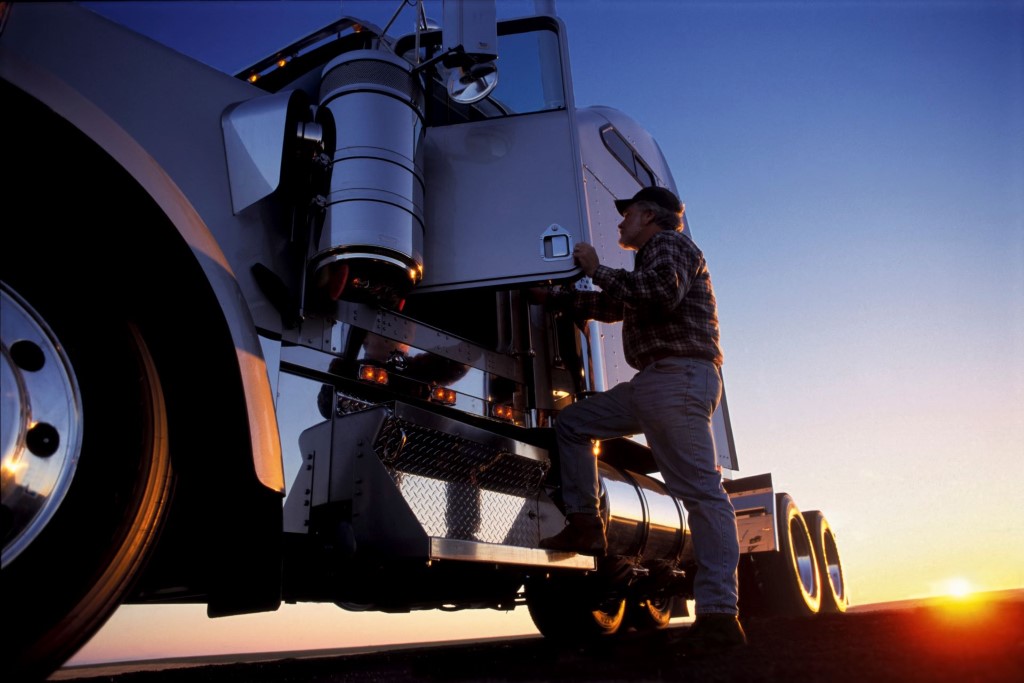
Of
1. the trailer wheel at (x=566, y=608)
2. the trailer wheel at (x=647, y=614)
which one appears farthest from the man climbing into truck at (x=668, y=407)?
the trailer wheel at (x=647, y=614)

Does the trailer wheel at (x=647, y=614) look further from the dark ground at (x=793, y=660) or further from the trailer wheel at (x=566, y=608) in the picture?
the dark ground at (x=793, y=660)

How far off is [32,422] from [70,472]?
13 cm

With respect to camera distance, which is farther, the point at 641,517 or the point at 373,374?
the point at 641,517

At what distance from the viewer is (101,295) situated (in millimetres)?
1707

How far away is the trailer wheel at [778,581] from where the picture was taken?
549cm

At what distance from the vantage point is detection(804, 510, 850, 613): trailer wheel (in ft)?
20.4

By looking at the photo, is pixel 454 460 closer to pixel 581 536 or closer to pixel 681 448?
pixel 581 536

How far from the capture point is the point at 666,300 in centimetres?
293

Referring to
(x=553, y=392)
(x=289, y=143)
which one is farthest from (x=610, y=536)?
(x=289, y=143)

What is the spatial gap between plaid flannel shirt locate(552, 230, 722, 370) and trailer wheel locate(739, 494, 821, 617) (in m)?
3.07

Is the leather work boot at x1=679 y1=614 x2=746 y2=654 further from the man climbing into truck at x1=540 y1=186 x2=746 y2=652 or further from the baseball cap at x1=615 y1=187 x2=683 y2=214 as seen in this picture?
the baseball cap at x1=615 y1=187 x2=683 y2=214

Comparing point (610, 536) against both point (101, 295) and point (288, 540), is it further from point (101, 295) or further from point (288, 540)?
point (101, 295)

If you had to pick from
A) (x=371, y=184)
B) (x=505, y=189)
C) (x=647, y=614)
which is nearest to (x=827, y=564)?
(x=647, y=614)

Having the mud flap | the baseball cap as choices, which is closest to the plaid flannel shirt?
the baseball cap
